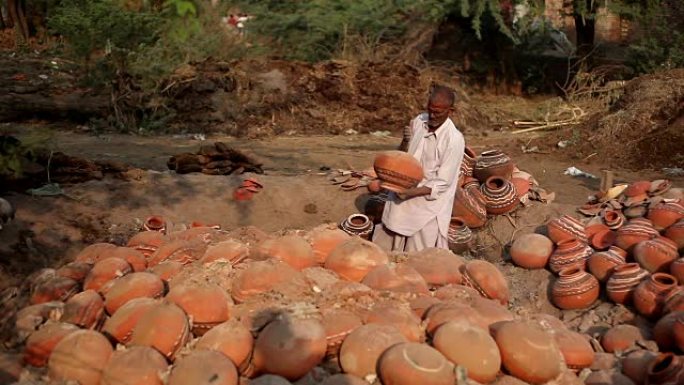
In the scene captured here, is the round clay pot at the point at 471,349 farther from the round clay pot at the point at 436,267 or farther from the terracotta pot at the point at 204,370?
the terracotta pot at the point at 204,370

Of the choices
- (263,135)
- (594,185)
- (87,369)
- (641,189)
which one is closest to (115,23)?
(263,135)

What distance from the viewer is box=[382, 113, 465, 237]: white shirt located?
4.84 metres

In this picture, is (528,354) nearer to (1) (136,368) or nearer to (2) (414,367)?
(2) (414,367)

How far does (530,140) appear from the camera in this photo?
11.3m

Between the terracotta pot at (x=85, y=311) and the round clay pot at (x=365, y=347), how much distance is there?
3.72ft

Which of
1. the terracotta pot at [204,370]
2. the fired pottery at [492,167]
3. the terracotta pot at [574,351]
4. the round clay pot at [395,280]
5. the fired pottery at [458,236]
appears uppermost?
the terracotta pot at [204,370]

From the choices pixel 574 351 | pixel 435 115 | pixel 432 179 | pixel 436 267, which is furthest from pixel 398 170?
pixel 574 351

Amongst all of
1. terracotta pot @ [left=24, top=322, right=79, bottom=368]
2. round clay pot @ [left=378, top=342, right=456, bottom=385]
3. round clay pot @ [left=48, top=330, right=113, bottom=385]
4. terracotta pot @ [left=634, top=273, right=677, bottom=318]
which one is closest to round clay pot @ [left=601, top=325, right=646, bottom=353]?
terracotta pot @ [left=634, top=273, right=677, bottom=318]

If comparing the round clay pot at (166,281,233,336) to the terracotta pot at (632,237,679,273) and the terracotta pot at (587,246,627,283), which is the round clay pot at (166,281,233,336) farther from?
the terracotta pot at (632,237,679,273)

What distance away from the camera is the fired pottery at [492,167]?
6.18 meters

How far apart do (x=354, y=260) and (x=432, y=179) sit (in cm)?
166

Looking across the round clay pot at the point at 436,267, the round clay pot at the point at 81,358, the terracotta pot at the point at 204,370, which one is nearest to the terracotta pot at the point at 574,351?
the round clay pot at the point at 436,267

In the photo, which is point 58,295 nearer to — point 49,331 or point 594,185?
point 49,331

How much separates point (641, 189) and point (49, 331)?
4694mm
